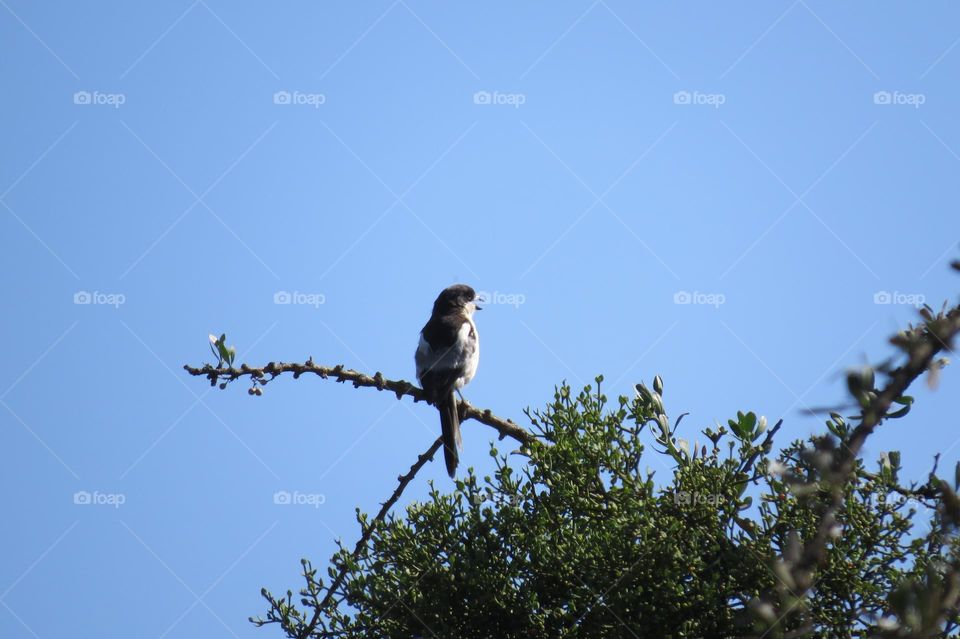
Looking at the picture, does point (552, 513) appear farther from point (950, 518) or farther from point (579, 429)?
point (950, 518)

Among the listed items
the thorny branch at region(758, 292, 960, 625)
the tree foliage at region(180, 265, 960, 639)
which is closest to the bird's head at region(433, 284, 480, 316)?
the tree foliage at region(180, 265, 960, 639)

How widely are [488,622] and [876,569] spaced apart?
1.67m

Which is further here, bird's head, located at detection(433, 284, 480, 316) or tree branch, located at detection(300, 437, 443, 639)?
bird's head, located at detection(433, 284, 480, 316)

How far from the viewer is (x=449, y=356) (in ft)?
22.5

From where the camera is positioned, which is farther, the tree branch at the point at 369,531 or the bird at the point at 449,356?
the bird at the point at 449,356

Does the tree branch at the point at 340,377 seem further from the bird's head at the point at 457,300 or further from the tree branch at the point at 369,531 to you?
the bird's head at the point at 457,300

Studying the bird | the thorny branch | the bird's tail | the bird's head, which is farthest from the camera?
the bird's head

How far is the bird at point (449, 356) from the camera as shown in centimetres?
→ 594

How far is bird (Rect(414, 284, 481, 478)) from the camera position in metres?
5.94

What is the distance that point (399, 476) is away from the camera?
4.27 metres

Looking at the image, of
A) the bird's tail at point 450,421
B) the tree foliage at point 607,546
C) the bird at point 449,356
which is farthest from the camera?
the bird at point 449,356

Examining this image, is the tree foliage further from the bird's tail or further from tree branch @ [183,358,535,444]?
the bird's tail

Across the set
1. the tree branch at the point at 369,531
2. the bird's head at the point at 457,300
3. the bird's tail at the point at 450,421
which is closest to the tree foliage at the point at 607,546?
the tree branch at the point at 369,531

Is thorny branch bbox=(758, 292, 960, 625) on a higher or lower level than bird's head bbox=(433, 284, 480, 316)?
lower
